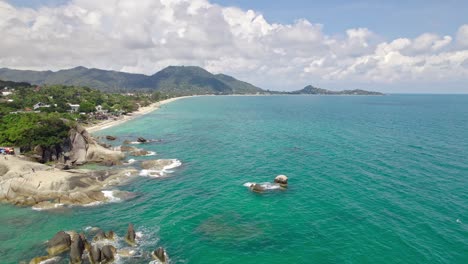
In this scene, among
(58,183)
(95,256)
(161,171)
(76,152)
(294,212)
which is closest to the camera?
(95,256)

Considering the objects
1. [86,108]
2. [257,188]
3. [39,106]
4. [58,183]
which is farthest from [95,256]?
[39,106]

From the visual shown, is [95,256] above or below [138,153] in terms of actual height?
below

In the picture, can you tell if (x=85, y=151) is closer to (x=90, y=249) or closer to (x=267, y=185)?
(x=90, y=249)

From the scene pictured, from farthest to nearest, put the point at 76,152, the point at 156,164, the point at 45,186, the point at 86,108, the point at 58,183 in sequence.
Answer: the point at 86,108, the point at 76,152, the point at 156,164, the point at 58,183, the point at 45,186

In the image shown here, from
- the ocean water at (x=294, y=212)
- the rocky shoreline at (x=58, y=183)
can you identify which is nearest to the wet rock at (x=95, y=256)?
the ocean water at (x=294, y=212)

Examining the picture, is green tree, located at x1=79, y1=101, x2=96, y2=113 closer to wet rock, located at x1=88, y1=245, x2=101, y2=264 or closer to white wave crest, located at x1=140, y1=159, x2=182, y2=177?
white wave crest, located at x1=140, y1=159, x2=182, y2=177

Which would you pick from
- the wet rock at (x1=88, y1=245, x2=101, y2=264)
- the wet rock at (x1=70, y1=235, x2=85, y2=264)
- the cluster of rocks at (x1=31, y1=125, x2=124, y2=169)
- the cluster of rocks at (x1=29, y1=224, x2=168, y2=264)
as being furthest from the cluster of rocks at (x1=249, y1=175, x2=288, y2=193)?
the cluster of rocks at (x1=31, y1=125, x2=124, y2=169)

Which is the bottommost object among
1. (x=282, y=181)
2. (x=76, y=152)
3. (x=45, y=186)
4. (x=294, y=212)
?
(x=294, y=212)

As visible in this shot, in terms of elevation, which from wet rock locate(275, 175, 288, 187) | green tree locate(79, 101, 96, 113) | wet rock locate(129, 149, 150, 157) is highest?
green tree locate(79, 101, 96, 113)

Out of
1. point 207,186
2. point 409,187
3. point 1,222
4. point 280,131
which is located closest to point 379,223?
point 409,187
